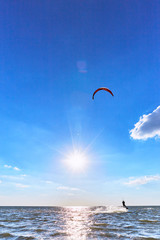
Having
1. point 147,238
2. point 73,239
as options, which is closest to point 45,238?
point 73,239

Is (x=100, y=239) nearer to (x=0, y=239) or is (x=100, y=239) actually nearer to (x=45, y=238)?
(x=45, y=238)

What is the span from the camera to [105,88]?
22.1m

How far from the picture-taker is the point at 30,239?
11.5m

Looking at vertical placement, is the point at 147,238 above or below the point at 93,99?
below

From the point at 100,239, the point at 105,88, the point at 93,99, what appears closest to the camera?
the point at 100,239

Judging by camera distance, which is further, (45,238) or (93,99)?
(93,99)

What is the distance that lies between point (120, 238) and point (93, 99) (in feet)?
41.8

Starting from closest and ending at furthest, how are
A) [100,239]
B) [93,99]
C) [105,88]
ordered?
[100,239], [93,99], [105,88]

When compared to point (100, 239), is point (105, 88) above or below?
above

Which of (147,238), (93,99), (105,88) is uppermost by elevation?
(105,88)

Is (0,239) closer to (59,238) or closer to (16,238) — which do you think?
(16,238)

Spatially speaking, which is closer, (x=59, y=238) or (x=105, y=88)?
(x=59, y=238)

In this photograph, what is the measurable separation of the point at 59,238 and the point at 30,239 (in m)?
1.94

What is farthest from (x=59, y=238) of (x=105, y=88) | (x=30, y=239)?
(x=105, y=88)
